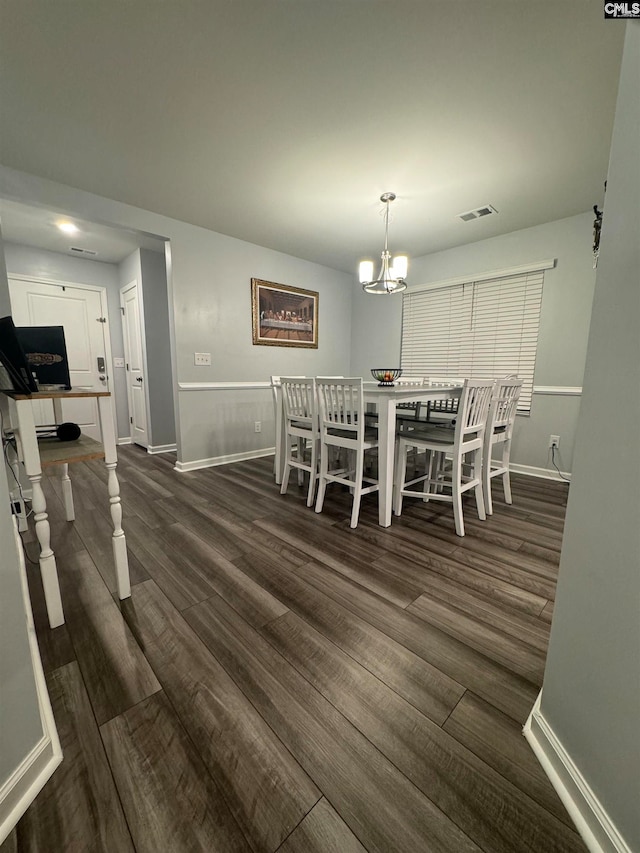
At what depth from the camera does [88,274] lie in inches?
163

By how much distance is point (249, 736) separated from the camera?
881mm

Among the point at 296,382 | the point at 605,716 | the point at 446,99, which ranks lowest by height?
the point at 605,716

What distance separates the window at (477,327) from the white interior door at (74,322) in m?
3.87

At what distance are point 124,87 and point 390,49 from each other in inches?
50.7

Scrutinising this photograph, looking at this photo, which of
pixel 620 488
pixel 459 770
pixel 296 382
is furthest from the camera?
pixel 296 382

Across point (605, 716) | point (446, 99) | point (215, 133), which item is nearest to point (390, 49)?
point (446, 99)

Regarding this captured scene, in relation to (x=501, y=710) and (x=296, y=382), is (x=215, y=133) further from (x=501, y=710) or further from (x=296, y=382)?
(x=501, y=710)

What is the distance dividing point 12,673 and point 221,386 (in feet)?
10.1

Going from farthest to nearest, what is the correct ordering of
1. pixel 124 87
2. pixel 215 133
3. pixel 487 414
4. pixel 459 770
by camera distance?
pixel 487 414 → pixel 215 133 → pixel 124 87 → pixel 459 770

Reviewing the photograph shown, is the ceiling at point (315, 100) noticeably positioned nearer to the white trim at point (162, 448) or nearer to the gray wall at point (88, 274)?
the gray wall at point (88, 274)

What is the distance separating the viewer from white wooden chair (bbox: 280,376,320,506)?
239cm

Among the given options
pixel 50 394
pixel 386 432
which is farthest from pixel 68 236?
pixel 386 432

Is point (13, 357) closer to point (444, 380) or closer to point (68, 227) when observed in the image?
point (68, 227)

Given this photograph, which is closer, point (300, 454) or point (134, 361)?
point (300, 454)
